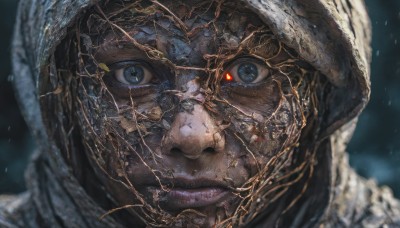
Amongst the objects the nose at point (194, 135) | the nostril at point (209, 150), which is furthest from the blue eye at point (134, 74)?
the nostril at point (209, 150)

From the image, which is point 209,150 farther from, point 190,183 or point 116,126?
point 116,126

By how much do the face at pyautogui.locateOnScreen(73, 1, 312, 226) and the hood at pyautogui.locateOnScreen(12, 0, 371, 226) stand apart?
0.07m

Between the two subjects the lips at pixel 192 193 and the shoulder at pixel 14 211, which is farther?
the shoulder at pixel 14 211

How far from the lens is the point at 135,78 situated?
3387 millimetres

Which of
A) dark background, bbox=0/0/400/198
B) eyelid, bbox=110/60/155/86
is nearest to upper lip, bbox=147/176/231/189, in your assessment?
eyelid, bbox=110/60/155/86

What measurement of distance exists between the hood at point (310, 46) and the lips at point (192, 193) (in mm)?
484

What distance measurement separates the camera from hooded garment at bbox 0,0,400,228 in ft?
11.1

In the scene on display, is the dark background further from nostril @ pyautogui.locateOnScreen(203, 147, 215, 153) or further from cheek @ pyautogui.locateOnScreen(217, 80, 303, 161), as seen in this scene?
nostril @ pyautogui.locateOnScreen(203, 147, 215, 153)

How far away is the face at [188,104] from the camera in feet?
10.8

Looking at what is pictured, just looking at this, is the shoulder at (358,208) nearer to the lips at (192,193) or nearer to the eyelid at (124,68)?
the lips at (192,193)

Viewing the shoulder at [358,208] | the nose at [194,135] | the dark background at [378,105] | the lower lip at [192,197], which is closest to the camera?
the nose at [194,135]

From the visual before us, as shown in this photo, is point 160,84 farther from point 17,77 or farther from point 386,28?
point 386,28

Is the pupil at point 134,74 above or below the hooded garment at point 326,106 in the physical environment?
above

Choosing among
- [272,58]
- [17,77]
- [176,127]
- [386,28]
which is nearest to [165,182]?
[176,127]
